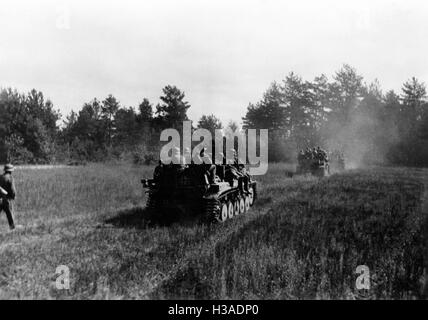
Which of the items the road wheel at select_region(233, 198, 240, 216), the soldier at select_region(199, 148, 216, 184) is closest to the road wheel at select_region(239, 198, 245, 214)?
the road wheel at select_region(233, 198, 240, 216)

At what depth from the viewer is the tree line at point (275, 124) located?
40.1 meters

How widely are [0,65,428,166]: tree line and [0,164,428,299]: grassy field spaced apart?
2471cm

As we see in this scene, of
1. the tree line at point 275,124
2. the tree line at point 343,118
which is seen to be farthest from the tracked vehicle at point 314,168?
the tree line at point 343,118

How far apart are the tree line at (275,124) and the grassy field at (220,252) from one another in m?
24.7

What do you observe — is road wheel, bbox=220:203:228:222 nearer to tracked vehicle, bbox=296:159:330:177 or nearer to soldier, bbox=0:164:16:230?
soldier, bbox=0:164:16:230

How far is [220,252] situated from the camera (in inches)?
289

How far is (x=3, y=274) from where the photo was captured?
6.30 meters

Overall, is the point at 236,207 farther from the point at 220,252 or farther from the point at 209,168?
the point at 220,252

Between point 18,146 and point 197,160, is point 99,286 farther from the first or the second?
point 18,146

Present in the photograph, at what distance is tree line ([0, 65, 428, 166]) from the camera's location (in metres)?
40.1

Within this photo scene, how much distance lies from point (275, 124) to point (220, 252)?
5556 cm

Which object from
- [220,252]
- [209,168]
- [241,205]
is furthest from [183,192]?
[220,252]
